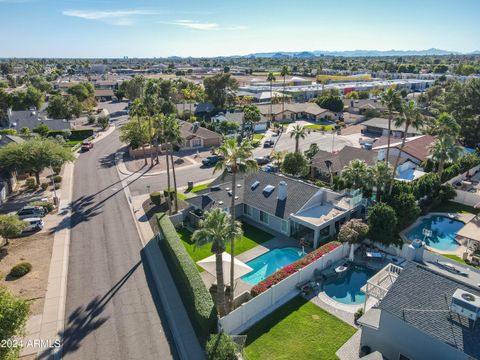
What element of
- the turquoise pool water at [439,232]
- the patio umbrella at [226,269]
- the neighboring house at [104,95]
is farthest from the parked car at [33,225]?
the neighboring house at [104,95]

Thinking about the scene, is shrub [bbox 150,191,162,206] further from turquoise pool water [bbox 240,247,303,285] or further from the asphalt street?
turquoise pool water [bbox 240,247,303,285]

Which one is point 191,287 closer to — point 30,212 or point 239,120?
point 30,212

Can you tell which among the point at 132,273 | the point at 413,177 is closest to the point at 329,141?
the point at 413,177

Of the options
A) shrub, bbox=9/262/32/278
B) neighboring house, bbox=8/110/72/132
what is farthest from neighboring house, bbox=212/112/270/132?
shrub, bbox=9/262/32/278

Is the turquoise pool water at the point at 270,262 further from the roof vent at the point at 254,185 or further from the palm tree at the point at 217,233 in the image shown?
the roof vent at the point at 254,185

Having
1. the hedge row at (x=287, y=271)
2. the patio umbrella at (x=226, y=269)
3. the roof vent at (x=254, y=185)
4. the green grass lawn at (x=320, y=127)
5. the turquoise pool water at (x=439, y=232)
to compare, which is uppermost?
the roof vent at (x=254, y=185)

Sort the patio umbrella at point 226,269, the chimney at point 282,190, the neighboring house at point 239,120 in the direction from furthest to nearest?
the neighboring house at point 239,120
the chimney at point 282,190
the patio umbrella at point 226,269
